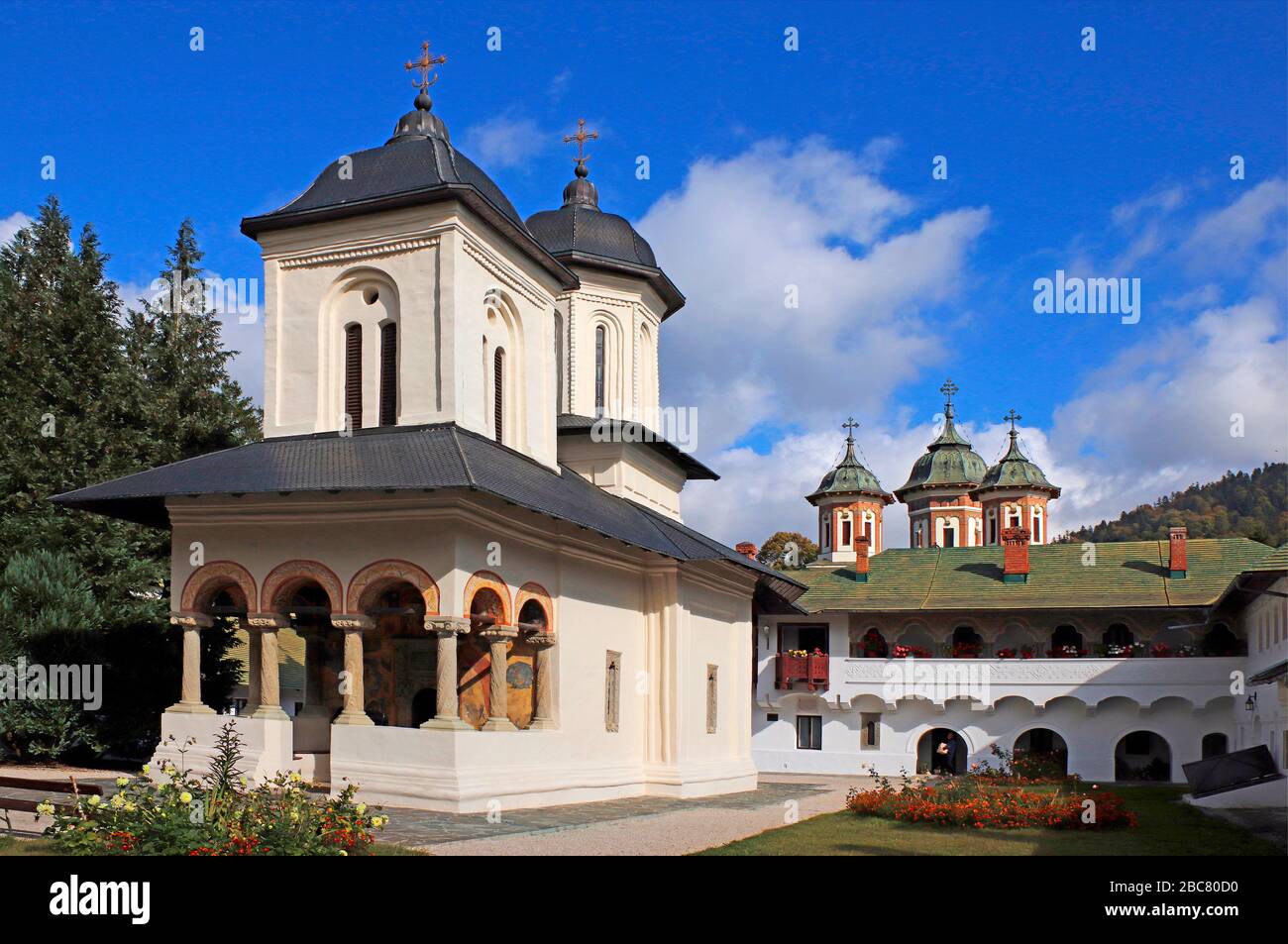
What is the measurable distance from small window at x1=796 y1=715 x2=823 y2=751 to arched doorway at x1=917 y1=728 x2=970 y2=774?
9.43 feet

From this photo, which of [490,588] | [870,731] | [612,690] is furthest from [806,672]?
[490,588]

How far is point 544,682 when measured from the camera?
19.0 metres

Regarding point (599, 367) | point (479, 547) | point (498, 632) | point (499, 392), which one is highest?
point (599, 367)

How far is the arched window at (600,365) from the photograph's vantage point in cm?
2727

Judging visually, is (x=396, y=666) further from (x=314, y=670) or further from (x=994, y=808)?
(x=994, y=808)

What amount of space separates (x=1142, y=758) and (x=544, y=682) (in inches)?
867

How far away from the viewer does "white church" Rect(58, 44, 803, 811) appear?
16.5m

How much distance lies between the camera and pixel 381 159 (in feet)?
67.5

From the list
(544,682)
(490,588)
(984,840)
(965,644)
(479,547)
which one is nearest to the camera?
(984,840)

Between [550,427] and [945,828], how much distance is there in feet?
33.5

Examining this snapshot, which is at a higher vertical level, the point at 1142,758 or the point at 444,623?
the point at 444,623

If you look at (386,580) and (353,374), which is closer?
(386,580)
